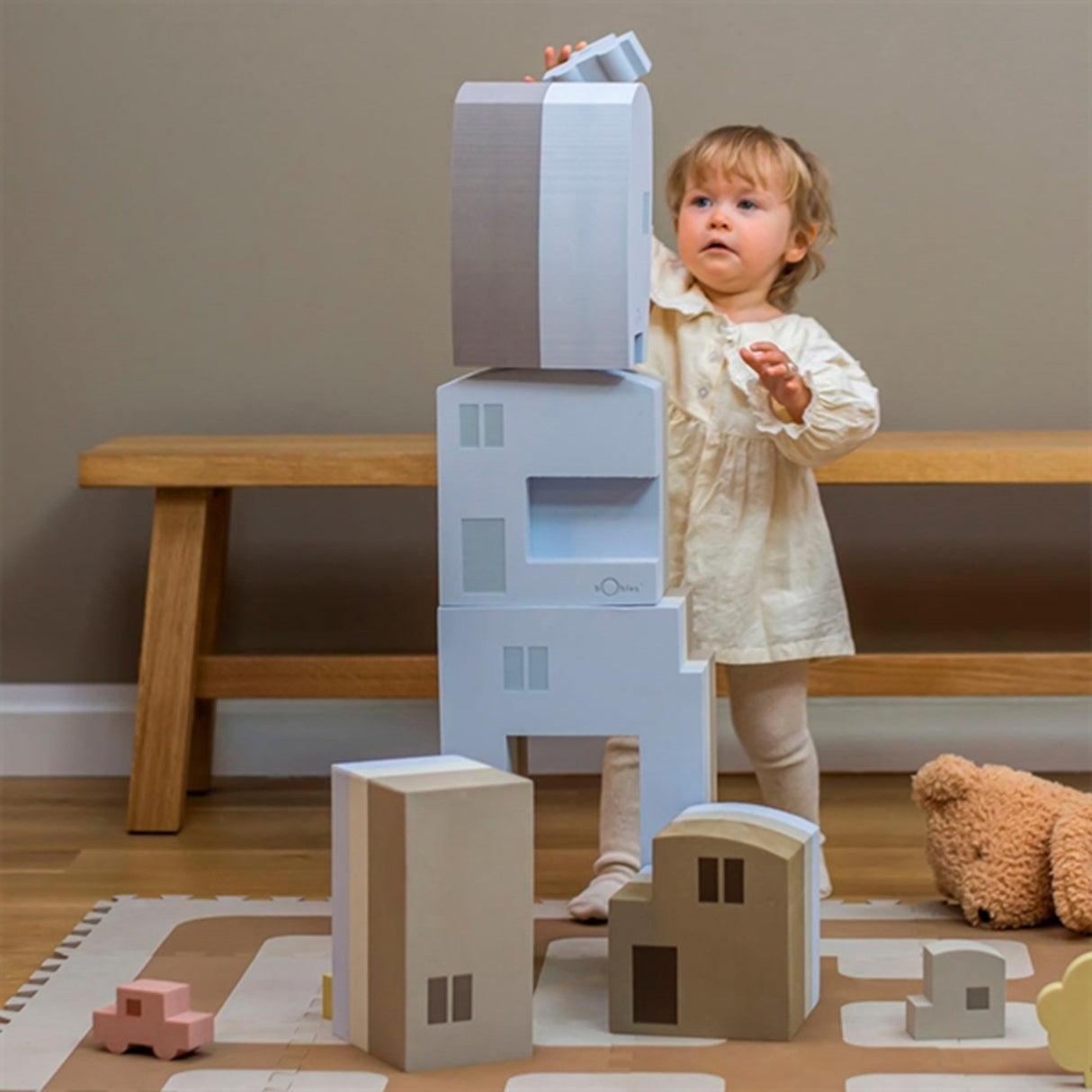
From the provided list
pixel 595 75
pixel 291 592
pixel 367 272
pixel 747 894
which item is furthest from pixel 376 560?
pixel 747 894

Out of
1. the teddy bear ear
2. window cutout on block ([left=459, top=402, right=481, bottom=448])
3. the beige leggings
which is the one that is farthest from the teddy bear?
window cutout on block ([left=459, top=402, right=481, bottom=448])

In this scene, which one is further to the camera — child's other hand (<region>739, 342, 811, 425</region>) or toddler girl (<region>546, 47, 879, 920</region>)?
Answer: toddler girl (<region>546, 47, 879, 920</region>)

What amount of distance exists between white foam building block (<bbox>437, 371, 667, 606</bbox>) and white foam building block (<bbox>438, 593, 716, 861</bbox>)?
0.05 ft

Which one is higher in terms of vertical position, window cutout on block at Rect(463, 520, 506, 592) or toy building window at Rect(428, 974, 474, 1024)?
window cutout on block at Rect(463, 520, 506, 592)

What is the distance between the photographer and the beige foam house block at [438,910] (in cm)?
124

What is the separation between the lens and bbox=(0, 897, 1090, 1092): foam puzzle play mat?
125cm

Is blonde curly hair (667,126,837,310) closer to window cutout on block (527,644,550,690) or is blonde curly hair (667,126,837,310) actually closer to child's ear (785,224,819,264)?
child's ear (785,224,819,264)

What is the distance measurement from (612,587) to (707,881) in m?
0.25

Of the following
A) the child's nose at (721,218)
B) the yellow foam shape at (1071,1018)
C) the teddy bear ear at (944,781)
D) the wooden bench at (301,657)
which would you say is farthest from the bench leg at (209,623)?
the yellow foam shape at (1071,1018)

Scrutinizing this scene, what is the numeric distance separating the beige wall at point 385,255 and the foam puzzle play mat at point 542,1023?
67 centimetres

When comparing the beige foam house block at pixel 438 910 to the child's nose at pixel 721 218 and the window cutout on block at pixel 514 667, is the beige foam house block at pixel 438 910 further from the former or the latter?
the child's nose at pixel 721 218

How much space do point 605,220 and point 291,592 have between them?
1025 millimetres

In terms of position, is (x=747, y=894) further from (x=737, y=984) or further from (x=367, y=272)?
(x=367, y=272)

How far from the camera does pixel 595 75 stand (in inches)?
59.3
